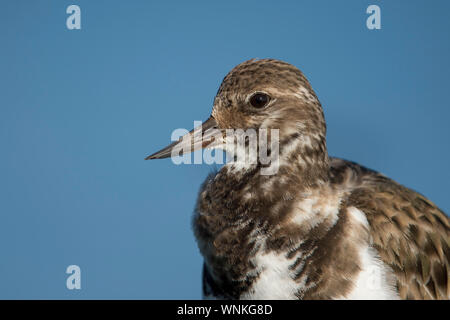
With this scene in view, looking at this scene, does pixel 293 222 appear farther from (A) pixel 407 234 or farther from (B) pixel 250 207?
(A) pixel 407 234

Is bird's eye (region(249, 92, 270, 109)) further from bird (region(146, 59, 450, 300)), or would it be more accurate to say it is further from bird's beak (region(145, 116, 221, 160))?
bird's beak (region(145, 116, 221, 160))

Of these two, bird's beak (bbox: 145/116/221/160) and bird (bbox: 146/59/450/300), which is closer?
bird (bbox: 146/59/450/300)

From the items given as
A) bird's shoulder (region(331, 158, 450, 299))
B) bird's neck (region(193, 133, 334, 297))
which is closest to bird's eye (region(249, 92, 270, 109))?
bird's neck (region(193, 133, 334, 297))

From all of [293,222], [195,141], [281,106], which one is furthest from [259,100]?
[293,222]

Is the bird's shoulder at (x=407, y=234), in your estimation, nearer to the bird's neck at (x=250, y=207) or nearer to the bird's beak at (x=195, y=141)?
the bird's neck at (x=250, y=207)

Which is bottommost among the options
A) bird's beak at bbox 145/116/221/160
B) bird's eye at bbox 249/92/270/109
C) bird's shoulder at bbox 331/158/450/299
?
bird's shoulder at bbox 331/158/450/299

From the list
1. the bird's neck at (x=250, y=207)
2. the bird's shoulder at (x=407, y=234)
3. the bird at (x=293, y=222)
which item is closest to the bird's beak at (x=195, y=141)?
the bird at (x=293, y=222)
